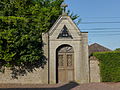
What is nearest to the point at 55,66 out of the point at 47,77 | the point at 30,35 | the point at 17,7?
the point at 47,77

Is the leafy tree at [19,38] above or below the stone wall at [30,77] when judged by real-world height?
above

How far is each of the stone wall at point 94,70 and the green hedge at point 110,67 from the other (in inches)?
14.7

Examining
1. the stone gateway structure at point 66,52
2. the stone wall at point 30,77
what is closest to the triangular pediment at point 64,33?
the stone gateway structure at point 66,52

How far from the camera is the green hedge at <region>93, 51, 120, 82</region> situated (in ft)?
58.2

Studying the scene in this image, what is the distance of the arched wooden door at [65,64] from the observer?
17703 millimetres

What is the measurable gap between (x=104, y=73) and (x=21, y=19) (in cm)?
905

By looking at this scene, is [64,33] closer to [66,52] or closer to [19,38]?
[66,52]

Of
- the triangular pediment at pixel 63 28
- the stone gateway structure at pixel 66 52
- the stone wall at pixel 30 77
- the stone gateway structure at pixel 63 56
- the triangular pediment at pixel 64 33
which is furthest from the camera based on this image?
the triangular pediment at pixel 64 33

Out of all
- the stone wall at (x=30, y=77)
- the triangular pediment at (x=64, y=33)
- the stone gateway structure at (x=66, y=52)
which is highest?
Result: the triangular pediment at (x=64, y=33)

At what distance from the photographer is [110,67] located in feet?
58.4

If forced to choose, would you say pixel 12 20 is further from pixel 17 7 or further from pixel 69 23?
pixel 69 23

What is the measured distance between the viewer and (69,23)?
1797cm

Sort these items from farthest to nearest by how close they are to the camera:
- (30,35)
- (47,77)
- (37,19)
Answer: (37,19)
(47,77)
(30,35)

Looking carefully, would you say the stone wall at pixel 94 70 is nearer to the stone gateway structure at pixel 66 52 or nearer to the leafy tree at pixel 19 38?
the stone gateway structure at pixel 66 52
